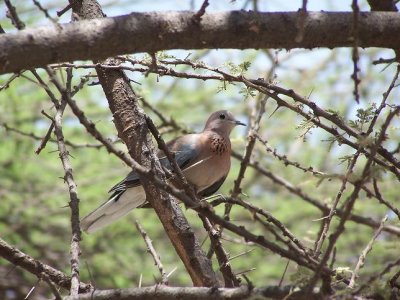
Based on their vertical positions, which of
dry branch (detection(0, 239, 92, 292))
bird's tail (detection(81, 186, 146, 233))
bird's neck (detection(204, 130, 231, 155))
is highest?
bird's neck (detection(204, 130, 231, 155))

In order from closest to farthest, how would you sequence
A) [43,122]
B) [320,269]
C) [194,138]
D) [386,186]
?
1. [320,269]
2. [194,138]
3. [386,186]
4. [43,122]

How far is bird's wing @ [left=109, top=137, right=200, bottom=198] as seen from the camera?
576 cm

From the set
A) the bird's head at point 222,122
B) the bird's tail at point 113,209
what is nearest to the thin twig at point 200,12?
the bird's tail at point 113,209

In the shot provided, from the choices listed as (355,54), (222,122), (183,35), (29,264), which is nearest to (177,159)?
(222,122)

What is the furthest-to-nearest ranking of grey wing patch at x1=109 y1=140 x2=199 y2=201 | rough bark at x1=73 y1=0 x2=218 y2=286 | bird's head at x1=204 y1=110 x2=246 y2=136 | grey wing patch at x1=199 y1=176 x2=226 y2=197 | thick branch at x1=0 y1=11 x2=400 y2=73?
bird's head at x1=204 y1=110 x2=246 y2=136
grey wing patch at x1=199 y1=176 x2=226 y2=197
grey wing patch at x1=109 y1=140 x2=199 y2=201
rough bark at x1=73 y1=0 x2=218 y2=286
thick branch at x1=0 y1=11 x2=400 y2=73

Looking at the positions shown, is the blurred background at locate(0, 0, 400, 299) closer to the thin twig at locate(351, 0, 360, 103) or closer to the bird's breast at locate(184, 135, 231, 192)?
the bird's breast at locate(184, 135, 231, 192)

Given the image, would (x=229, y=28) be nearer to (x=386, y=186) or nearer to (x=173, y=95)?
(x=386, y=186)

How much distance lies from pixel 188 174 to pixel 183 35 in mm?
3035

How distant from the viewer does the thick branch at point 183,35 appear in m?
2.56

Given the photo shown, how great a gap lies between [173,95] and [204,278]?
550 centimetres

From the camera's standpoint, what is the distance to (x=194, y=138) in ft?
20.3

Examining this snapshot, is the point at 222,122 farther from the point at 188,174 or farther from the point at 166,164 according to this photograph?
the point at 188,174

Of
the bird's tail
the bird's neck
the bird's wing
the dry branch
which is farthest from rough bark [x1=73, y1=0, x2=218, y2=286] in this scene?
the bird's neck

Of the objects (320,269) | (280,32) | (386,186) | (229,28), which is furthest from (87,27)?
(386,186)
